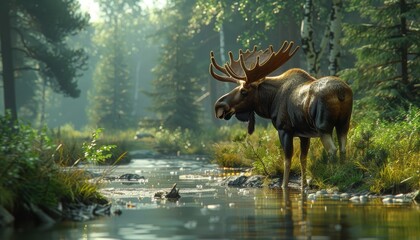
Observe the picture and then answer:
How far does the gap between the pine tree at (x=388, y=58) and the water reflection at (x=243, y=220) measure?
7.18 meters

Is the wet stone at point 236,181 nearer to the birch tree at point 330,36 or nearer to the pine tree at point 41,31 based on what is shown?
the birch tree at point 330,36

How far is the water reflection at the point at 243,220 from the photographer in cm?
1083

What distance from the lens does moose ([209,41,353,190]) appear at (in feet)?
54.1

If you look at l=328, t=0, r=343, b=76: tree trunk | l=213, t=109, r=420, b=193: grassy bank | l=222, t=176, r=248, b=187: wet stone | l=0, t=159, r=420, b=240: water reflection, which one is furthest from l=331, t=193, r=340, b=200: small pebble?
l=328, t=0, r=343, b=76: tree trunk

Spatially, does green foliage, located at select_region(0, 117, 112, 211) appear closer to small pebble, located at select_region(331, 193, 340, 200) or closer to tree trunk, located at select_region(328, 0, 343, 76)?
small pebble, located at select_region(331, 193, 340, 200)

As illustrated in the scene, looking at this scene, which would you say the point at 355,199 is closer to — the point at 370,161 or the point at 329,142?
the point at 329,142

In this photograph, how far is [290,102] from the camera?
17781 mm

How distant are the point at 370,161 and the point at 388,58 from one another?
22.9 ft

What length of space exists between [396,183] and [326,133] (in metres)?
1.46

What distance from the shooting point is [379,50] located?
24672 millimetres

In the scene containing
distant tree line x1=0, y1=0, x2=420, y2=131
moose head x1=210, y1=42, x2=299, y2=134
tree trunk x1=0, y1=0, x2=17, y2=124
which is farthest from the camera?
tree trunk x1=0, y1=0, x2=17, y2=124

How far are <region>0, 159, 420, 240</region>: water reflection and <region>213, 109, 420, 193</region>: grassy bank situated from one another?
50.2 inches

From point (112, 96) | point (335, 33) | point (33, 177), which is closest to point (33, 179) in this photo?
point (33, 177)

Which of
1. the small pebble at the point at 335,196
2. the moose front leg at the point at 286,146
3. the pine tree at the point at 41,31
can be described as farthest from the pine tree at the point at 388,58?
the pine tree at the point at 41,31
